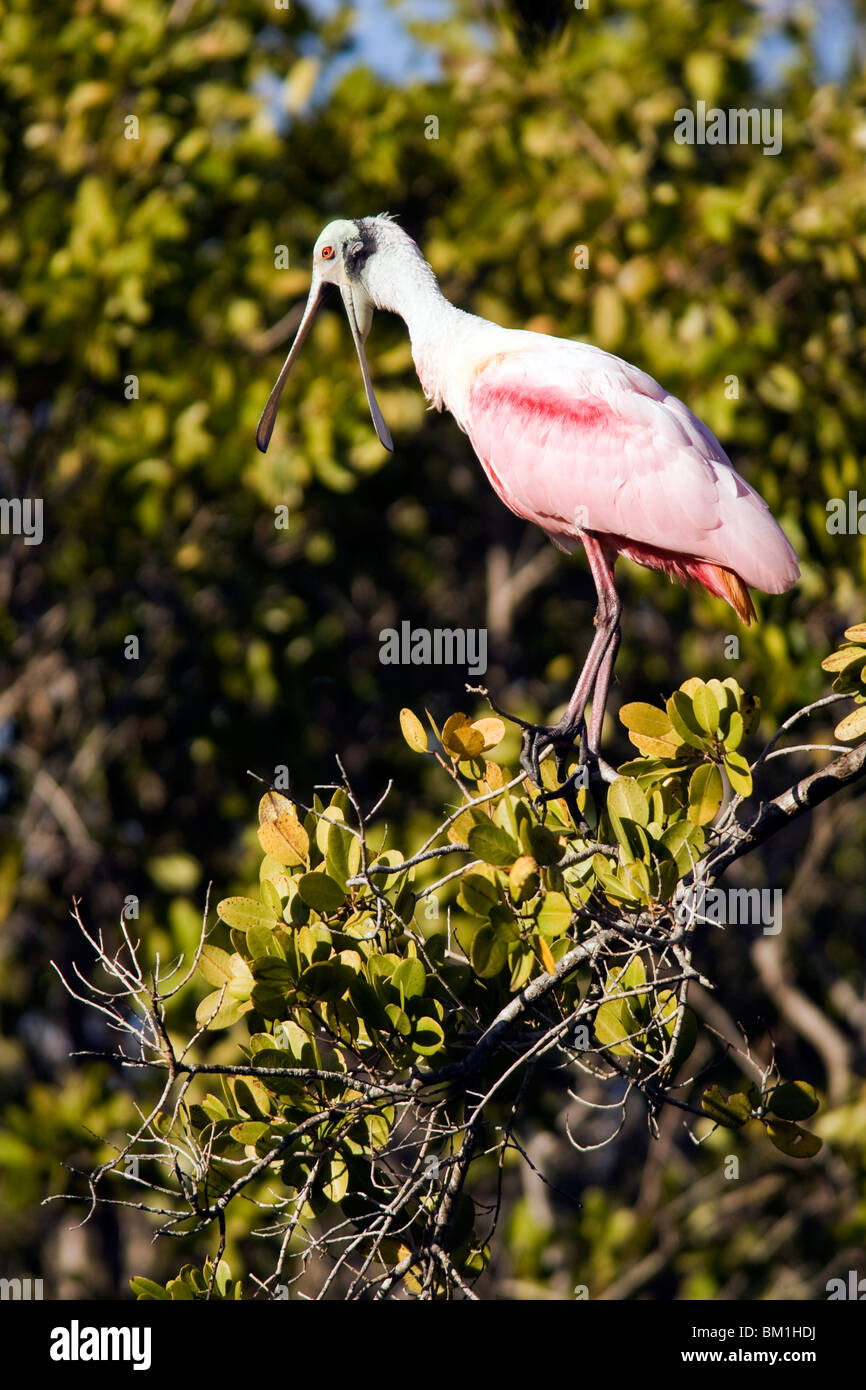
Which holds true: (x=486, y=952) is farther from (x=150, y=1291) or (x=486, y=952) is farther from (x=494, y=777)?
(x=150, y=1291)

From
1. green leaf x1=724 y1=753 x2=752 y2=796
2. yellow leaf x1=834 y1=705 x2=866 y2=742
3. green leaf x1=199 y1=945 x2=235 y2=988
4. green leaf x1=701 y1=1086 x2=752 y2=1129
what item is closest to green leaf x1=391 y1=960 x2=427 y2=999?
green leaf x1=199 y1=945 x2=235 y2=988

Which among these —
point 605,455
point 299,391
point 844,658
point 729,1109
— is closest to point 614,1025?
point 729,1109

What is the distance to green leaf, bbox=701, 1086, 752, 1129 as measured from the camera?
3.37 m

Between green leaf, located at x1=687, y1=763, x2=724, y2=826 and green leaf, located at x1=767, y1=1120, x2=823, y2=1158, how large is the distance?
69 cm

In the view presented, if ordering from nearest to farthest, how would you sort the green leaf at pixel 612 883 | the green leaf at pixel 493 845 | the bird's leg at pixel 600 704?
the green leaf at pixel 493 845
the green leaf at pixel 612 883
the bird's leg at pixel 600 704

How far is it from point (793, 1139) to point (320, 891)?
1.19 meters

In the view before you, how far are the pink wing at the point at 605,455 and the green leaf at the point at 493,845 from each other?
4.51ft

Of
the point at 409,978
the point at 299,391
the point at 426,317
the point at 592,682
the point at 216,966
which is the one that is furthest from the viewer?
the point at 299,391

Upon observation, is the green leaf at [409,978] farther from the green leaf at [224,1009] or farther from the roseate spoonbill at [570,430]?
the roseate spoonbill at [570,430]

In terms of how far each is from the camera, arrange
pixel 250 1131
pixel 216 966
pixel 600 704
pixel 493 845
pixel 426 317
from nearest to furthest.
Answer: pixel 493 845 → pixel 250 1131 → pixel 216 966 → pixel 600 704 → pixel 426 317

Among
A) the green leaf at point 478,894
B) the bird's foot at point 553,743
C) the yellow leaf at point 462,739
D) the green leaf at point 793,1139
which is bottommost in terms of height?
the green leaf at point 793,1139

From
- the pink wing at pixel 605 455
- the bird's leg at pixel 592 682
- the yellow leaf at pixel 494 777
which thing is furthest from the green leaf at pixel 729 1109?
the pink wing at pixel 605 455

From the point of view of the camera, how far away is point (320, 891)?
336 centimetres

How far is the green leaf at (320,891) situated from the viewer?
10.9 feet
